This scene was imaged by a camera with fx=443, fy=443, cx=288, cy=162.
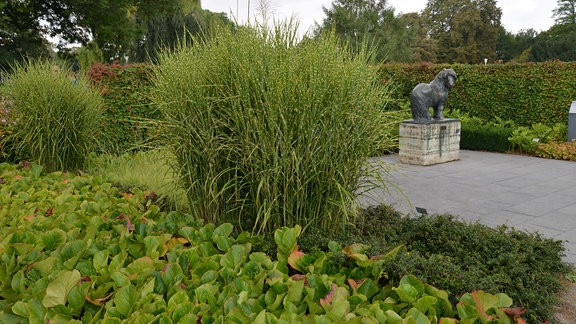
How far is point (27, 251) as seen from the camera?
2.02m

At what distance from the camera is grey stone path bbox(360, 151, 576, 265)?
160 inches

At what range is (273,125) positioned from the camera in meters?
2.29

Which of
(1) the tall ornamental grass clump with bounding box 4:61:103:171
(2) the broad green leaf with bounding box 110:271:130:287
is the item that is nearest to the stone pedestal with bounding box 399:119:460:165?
(1) the tall ornamental grass clump with bounding box 4:61:103:171

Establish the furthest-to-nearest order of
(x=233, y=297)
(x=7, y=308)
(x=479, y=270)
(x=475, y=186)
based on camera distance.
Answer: (x=475, y=186) < (x=479, y=270) < (x=7, y=308) < (x=233, y=297)

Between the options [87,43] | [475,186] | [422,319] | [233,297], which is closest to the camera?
[422,319]

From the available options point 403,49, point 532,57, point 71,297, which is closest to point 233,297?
point 71,297

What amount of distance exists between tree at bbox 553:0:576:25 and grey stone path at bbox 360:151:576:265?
39.4 meters

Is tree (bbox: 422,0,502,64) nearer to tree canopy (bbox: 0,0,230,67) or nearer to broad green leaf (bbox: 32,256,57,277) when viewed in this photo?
tree canopy (bbox: 0,0,230,67)

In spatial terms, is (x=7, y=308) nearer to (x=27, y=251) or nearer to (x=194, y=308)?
(x=27, y=251)

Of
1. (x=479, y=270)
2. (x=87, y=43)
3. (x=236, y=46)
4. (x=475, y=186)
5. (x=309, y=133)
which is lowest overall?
(x=475, y=186)

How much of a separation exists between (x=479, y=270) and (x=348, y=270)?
70 centimetres

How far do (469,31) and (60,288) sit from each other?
36.3 metres

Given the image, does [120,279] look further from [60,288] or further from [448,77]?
[448,77]

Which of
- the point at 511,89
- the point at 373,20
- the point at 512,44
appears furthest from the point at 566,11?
the point at 511,89
